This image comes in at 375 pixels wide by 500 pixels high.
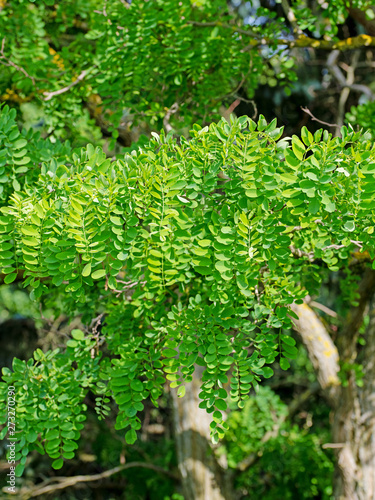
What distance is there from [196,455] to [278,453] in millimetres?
970

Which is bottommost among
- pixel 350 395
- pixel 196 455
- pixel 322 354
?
pixel 196 455

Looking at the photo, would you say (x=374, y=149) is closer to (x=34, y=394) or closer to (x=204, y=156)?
(x=204, y=156)

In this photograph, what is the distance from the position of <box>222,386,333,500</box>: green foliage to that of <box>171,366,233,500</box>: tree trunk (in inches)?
9.7

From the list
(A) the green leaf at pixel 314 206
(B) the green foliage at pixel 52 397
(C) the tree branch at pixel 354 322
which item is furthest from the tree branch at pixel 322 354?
(A) the green leaf at pixel 314 206

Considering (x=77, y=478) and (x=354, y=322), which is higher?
(x=354, y=322)

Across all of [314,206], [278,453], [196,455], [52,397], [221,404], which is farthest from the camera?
[278,453]

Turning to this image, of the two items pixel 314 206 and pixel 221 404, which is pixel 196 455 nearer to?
pixel 221 404

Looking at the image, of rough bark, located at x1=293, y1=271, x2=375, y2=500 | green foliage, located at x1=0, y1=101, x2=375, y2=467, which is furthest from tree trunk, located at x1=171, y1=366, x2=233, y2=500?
green foliage, located at x1=0, y1=101, x2=375, y2=467

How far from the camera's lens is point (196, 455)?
4848 mm

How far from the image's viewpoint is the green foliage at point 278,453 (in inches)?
202

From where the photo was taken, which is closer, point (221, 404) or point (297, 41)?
point (221, 404)

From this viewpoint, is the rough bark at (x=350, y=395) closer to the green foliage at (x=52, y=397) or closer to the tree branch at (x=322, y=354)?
the tree branch at (x=322, y=354)

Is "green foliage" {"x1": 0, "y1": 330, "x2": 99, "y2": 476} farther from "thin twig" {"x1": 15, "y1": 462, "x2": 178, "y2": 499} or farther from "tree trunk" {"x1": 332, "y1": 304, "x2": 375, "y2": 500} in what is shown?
"thin twig" {"x1": 15, "y1": 462, "x2": 178, "y2": 499}

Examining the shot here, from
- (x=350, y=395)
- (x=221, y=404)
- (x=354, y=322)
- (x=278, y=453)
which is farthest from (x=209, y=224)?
(x=278, y=453)
